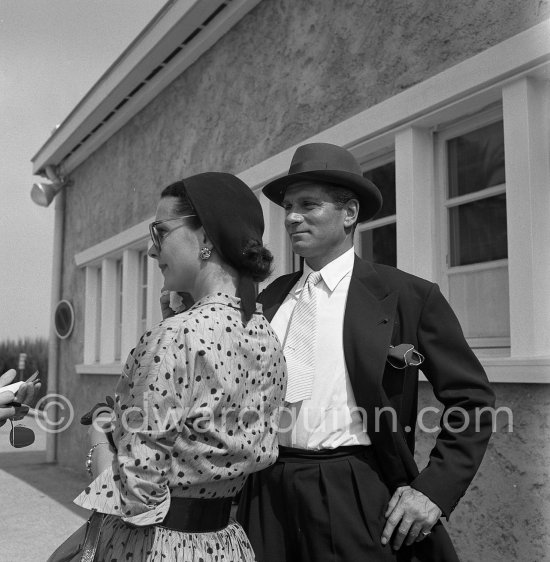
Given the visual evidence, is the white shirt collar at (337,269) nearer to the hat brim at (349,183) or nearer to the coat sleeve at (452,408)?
the hat brim at (349,183)

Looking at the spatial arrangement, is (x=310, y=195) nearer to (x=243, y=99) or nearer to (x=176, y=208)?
(x=176, y=208)

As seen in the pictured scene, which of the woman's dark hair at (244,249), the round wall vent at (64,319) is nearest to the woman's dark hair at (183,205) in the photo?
the woman's dark hair at (244,249)

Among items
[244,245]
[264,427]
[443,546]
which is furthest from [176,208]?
[443,546]

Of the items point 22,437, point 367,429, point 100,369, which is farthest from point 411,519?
point 100,369

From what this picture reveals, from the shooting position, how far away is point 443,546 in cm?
200

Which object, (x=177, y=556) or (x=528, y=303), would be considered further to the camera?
(x=528, y=303)

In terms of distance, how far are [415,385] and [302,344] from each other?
0.36 m

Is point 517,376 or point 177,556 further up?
point 517,376

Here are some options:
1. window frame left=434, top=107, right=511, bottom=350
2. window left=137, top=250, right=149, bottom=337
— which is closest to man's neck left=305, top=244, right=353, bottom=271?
window frame left=434, top=107, right=511, bottom=350

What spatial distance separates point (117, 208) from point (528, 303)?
20.8 ft

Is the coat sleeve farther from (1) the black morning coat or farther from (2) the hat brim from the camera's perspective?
(2) the hat brim

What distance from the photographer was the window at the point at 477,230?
3.48m

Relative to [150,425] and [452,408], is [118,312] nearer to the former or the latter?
[452,408]

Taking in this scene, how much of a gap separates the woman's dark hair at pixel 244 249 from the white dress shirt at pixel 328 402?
0.58m
